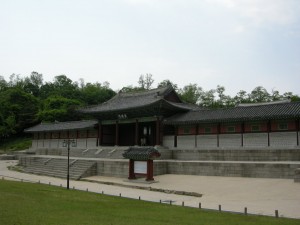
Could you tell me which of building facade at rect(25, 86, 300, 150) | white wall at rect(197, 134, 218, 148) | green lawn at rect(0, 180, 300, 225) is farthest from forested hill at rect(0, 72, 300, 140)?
green lawn at rect(0, 180, 300, 225)

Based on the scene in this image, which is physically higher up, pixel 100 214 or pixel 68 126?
pixel 68 126

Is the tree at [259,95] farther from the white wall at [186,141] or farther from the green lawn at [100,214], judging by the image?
the green lawn at [100,214]

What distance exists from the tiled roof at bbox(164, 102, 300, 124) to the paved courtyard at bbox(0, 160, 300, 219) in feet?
19.7

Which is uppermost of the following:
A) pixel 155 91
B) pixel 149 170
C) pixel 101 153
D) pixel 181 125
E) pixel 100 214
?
pixel 155 91

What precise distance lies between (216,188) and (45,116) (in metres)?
51.6

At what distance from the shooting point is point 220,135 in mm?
29344

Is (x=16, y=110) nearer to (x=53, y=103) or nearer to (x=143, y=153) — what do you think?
(x=53, y=103)

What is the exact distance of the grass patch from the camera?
6300 cm

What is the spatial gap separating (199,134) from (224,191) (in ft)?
36.4

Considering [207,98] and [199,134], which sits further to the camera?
[207,98]

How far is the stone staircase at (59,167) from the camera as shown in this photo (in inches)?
1156

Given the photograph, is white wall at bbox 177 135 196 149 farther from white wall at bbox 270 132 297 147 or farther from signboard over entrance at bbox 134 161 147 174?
white wall at bbox 270 132 297 147

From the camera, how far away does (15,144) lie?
6669cm

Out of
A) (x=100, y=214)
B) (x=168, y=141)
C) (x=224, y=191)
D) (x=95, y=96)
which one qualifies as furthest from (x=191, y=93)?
(x=100, y=214)
